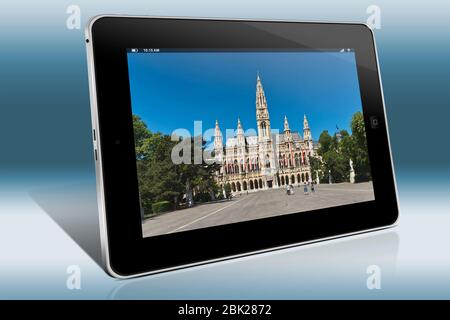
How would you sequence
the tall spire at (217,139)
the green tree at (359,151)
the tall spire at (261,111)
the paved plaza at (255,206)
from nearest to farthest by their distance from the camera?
the paved plaza at (255,206), the tall spire at (217,139), the tall spire at (261,111), the green tree at (359,151)

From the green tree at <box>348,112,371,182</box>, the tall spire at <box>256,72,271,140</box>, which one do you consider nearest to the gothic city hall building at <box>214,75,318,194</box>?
the tall spire at <box>256,72,271,140</box>

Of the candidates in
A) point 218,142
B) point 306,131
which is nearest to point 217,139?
point 218,142

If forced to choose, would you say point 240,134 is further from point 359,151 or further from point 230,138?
point 359,151

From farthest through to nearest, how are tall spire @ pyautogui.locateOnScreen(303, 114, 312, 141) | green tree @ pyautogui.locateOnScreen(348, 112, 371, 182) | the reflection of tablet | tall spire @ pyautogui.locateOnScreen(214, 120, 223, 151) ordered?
green tree @ pyautogui.locateOnScreen(348, 112, 371, 182)
tall spire @ pyautogui.locateOnScreen(303, 114, 312, 141)
tall spire @ pyautogui.locateOnScreen(214, 120, 223, 151)
the reflection of tablet

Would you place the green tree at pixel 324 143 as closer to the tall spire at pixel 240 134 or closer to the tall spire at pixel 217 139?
the tall spire at pixel 240 134

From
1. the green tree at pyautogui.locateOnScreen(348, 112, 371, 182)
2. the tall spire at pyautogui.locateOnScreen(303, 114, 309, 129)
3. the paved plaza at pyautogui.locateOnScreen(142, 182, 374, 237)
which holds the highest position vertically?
the tall spire at pyautogui.locateOnScreen(303, 114, 309, 129)

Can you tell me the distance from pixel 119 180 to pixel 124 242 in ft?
1.20

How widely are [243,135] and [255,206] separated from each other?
502 mm

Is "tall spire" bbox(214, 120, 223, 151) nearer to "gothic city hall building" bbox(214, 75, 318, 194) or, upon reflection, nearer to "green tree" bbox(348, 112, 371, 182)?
"gothic city hall building" bbox(214, 75, 318, 194)

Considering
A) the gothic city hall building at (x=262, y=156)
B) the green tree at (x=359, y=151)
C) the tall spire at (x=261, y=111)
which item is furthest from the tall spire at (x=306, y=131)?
the green tree at (x=359, y=151)

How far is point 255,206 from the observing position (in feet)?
10.8

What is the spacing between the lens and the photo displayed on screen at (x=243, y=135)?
299cm

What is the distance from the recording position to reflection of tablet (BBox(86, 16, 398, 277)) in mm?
2852

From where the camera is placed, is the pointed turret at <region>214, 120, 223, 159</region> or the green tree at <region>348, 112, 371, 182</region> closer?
the pointed turret at <region>214, 120, 223, 159</region>
